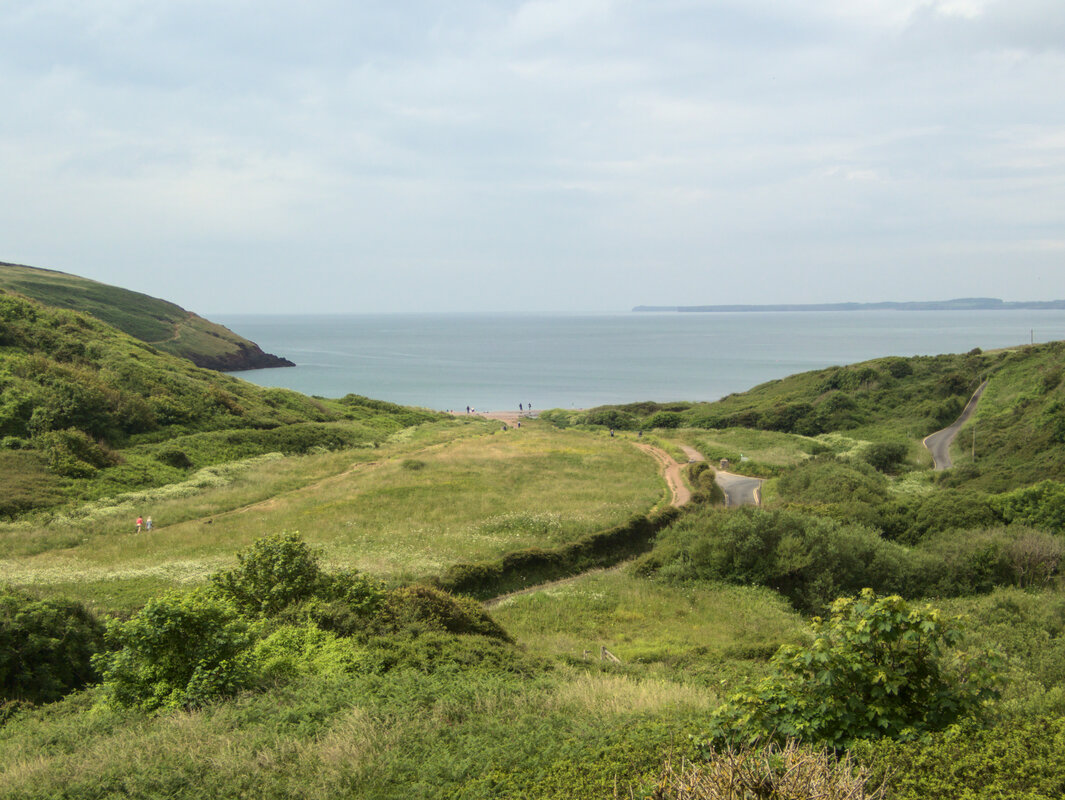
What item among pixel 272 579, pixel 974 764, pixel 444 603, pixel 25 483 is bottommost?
pixel 25 483

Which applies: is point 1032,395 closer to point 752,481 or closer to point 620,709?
point 752,481

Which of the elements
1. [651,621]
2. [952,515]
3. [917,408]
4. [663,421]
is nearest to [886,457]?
[952,515]

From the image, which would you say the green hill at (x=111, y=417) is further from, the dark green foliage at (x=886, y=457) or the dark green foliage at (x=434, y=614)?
the dark green foliage at (x=886, y=457)

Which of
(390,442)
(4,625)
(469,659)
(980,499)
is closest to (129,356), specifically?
(390,442)

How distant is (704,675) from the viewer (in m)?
14.0

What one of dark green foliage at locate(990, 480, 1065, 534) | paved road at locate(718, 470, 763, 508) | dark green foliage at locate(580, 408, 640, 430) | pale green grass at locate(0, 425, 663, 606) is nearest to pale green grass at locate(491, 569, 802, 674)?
pale green grass at locate(0, 425, 663, 606)

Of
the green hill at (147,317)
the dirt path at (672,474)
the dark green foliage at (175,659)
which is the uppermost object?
the green hill at (147,317)

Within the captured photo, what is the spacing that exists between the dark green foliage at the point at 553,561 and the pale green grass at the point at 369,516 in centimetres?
109

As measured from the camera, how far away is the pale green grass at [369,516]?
2364 cm

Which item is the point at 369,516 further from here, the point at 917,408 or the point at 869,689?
the point at 917,408

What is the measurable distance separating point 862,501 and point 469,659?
28946 mm

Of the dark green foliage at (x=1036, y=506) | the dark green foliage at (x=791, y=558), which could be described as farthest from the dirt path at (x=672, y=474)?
the dark green foliage at (x=1036, y=506)

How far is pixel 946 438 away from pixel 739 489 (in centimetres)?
3749

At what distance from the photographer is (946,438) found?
68.0 meters
